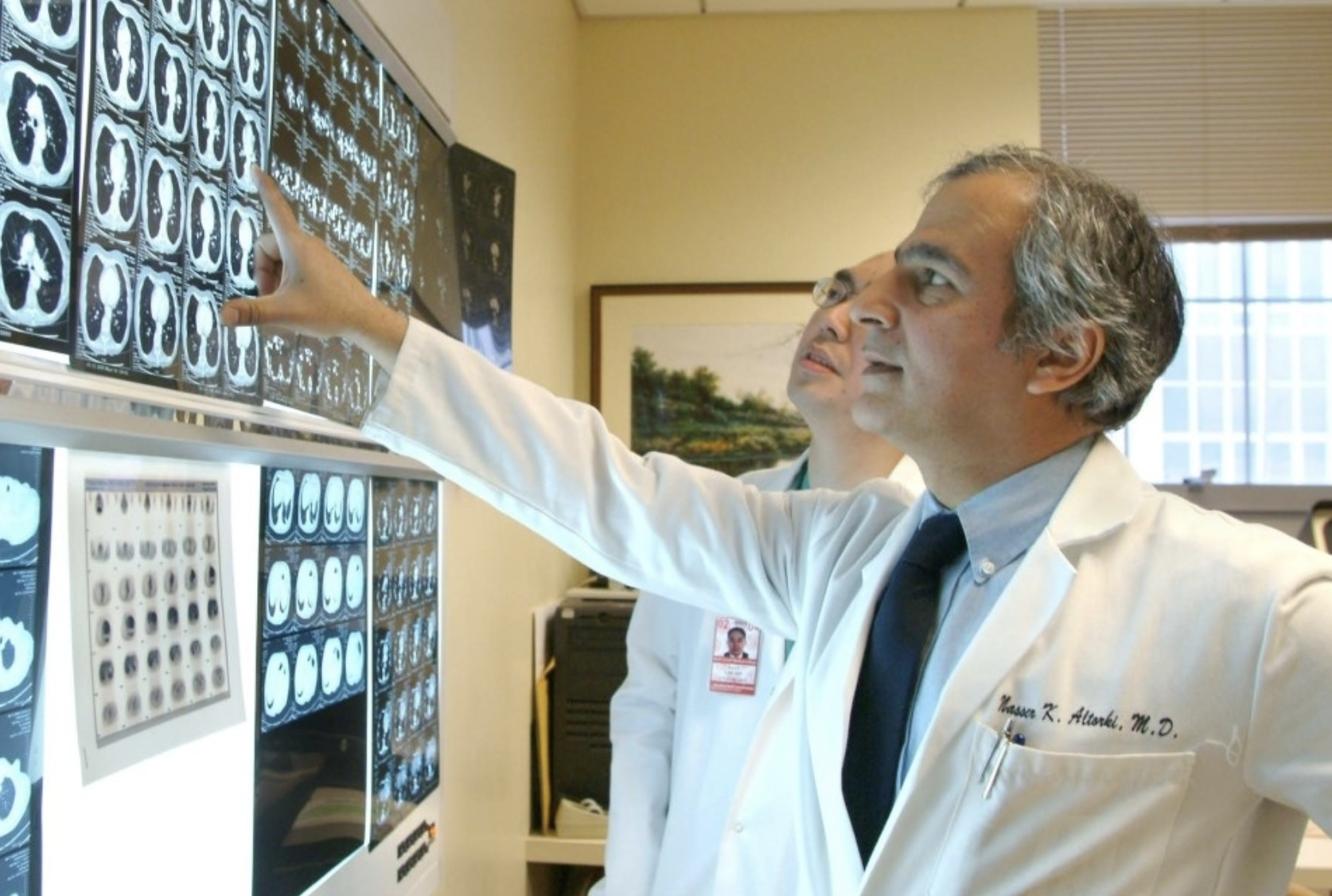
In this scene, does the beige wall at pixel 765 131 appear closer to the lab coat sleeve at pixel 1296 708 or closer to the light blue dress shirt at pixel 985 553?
the light blue dress shirt at pixel 985 553

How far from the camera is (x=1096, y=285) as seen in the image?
101 centimetres

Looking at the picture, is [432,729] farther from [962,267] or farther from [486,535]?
[962,267]

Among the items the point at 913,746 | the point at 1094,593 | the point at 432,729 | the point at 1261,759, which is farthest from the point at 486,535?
the point at 1261,759

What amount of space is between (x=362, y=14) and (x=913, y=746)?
3.38 ft

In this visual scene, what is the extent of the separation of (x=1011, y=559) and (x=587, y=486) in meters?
0.44

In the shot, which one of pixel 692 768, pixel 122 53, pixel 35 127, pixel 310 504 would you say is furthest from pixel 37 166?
pixel 692 768

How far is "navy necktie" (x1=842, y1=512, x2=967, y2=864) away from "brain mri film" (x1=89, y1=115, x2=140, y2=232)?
0.79 m

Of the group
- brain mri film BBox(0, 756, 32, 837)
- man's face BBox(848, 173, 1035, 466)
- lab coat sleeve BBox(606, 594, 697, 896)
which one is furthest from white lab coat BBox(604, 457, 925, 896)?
brain mri film BBox(0, 756, 32, 837)

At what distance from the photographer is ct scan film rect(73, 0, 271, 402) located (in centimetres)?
74

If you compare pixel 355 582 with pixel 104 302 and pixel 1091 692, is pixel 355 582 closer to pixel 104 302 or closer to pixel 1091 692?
pixel 104 302

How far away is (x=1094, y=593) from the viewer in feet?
3.19

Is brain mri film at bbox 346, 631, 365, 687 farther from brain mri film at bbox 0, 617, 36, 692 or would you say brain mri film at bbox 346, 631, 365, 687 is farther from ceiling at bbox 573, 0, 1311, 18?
ceiling at bbox 573, 0, 1311, 18

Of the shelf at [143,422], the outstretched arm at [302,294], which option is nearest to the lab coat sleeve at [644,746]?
the shelf at [143,422]

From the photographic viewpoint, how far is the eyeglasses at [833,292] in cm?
162
